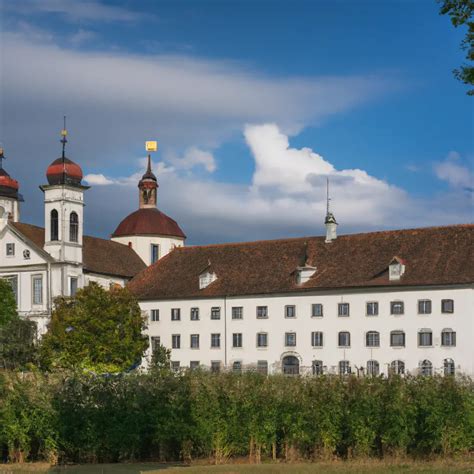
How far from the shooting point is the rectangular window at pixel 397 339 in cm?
7144

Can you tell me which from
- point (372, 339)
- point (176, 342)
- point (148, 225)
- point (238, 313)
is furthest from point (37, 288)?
point (372, 339)

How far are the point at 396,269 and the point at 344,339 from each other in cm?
585

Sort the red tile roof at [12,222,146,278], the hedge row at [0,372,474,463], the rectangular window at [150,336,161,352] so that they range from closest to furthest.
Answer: the hedge row at [0,372,474,463] < the rectangular window at [150,336,161,352] < the red tile roof at [12,222,146,278]

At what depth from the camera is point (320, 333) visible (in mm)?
74750

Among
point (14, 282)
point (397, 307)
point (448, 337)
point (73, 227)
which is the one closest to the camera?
point (448, 337)

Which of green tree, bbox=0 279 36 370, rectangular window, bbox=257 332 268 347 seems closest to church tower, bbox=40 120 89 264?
green tree, bbox=0 279 36 370

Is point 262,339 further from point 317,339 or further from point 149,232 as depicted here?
point 149,232

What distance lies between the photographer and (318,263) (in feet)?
255

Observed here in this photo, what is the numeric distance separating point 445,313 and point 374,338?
203 inches

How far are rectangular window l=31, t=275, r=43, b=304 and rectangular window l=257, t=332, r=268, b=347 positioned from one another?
59.2 feet

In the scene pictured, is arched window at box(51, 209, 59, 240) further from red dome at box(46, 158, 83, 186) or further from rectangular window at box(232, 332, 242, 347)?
rectangular window at box(232, 332, 242, 347)

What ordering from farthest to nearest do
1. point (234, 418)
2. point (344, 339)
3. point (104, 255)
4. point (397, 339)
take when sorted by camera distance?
point (104, 255) < point (344, 339) < point (397, 339) < point (234, 418)

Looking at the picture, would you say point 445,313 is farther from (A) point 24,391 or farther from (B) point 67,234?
(A) point 24,391

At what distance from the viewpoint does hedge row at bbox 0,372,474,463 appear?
3356cm
